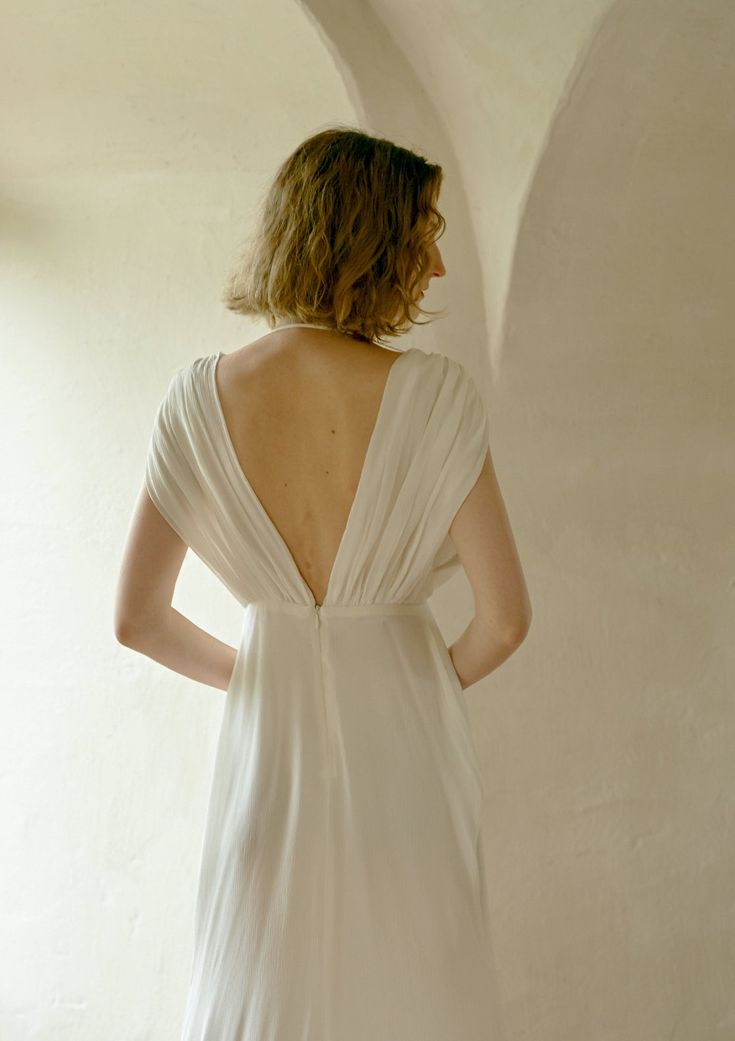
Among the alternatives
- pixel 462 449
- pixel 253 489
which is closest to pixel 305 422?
pixel 253 489

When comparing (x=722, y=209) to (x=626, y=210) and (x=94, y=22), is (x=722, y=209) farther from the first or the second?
(x=94, y=22)

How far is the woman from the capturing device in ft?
6.28

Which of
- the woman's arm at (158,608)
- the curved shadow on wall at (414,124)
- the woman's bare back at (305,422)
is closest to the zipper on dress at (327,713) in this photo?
the woman's bare back at (305,422)

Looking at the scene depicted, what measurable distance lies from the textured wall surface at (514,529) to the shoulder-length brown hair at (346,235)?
1198 mm

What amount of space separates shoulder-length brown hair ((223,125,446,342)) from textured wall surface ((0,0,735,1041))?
120 cm

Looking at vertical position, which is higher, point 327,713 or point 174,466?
point 174,466

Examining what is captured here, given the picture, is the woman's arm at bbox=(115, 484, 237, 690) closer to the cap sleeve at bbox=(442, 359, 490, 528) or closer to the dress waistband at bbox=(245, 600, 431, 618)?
the dress waistband at bbox=(245, 600, 431, 618)

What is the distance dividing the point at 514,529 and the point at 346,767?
151cm

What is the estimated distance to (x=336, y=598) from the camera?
2.02m

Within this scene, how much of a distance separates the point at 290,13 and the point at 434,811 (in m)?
1.87

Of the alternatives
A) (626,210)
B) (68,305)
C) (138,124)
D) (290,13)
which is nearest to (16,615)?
(68,305)

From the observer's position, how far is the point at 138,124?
3293 mm

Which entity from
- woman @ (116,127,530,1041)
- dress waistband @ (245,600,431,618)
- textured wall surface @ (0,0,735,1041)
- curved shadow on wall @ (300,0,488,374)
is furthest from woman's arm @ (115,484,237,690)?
curved shadow on wall @ (300,0,488,374)

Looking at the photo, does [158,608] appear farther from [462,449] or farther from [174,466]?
[462,449]
